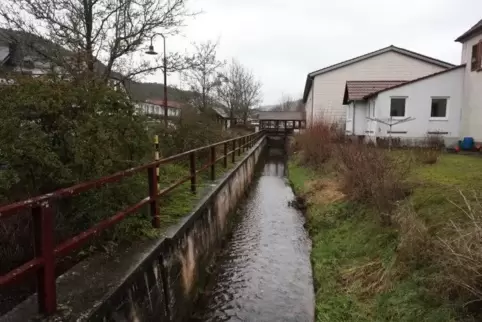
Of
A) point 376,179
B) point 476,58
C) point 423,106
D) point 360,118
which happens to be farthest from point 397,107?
point 376,179

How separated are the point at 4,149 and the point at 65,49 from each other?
26.0 feet

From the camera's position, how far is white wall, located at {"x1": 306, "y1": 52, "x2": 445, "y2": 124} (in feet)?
95.9

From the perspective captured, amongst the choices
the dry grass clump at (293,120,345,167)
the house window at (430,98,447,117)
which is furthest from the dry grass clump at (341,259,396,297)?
the house window at (430,98,447,117)

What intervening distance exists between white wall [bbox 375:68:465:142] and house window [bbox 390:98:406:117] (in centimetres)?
27

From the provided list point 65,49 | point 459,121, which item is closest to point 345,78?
point 459,121

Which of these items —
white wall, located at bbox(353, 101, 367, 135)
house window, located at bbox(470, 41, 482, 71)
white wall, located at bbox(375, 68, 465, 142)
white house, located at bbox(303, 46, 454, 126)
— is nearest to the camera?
house window, located at bbox(470, 41, 482, 71)

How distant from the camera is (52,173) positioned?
429 centimetres

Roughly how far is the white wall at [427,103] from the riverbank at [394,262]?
1119 cm

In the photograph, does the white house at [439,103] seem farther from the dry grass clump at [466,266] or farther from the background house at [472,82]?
the dry grass clump at [466,266]

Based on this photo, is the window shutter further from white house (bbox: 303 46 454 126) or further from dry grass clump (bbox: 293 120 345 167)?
white house (bbox: 303 46 454 126)

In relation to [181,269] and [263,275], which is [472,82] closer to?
[263,275]

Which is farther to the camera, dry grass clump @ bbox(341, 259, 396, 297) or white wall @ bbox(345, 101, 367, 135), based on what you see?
white wall @ bbox(345, 101, 367, 135)

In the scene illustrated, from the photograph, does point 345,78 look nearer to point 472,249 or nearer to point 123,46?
point 123,46

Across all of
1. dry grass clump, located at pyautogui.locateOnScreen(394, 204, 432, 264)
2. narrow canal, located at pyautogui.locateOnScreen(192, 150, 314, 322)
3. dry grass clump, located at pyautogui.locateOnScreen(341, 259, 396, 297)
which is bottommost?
narrow canal, located at pyautogui.locateOnScreen(192, 150, 314, 322)
